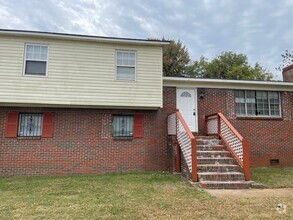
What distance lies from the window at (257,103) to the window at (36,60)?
25.4 ft

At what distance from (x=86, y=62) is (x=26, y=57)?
2029mm

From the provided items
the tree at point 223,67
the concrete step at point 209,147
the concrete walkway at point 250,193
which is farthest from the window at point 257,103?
the tree at point 223,67

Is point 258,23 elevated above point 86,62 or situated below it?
above

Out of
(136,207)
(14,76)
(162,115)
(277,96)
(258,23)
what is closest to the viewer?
(136,207)

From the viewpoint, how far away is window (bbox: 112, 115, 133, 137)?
9.57 meters

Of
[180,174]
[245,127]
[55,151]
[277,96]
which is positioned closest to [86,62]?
[55,151]

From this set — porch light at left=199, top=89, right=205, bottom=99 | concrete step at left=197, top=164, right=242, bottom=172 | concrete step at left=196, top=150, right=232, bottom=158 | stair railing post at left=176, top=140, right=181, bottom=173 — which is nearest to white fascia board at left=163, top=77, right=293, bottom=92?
porch light at left=199, top=89, right=205, bottom=99

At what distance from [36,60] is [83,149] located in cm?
355

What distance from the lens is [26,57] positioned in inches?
338

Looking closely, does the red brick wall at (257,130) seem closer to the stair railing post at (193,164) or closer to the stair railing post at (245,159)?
the stair railing post at (245,159)

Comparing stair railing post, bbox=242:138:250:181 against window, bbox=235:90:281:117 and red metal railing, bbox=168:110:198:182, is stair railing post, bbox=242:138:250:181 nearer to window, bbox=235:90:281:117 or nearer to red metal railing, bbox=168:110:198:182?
red metal railing, bbox=168:110:198:182

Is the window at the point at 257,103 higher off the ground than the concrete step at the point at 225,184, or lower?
higher

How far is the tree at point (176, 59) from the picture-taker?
26.2m

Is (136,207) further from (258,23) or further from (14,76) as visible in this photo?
(258,23)
